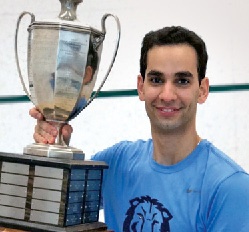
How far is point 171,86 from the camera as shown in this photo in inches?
50.6

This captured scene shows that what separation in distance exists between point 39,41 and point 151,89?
0.30 meters

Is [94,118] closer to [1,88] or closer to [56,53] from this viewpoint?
[1,88]

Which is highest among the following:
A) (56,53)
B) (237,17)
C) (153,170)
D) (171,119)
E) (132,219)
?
(237,17)

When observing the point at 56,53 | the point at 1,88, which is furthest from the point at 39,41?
the point at 1,88

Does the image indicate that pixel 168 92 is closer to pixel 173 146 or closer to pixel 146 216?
pixel 173 146

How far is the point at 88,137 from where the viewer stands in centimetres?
227

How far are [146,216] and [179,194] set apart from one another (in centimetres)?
10

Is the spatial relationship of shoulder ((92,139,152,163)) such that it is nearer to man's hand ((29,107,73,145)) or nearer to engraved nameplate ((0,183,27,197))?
man's hand ((29,107,73,145))

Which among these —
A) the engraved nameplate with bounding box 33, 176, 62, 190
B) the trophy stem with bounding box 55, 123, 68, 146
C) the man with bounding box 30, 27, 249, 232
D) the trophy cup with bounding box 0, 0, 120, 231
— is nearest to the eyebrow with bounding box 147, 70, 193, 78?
the man with bounding box 30, 27, 249, 232

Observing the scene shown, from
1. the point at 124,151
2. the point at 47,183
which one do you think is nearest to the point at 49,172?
the point at 47,183

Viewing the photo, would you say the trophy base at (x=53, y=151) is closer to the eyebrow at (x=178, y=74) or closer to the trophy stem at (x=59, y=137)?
the trophy stem at (x=59, y=137)

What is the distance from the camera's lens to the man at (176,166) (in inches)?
49.2

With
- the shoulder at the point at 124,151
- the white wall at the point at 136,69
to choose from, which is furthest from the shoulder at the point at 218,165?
the white wall at the point at 136,69

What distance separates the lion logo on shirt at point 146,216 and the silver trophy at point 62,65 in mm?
237
